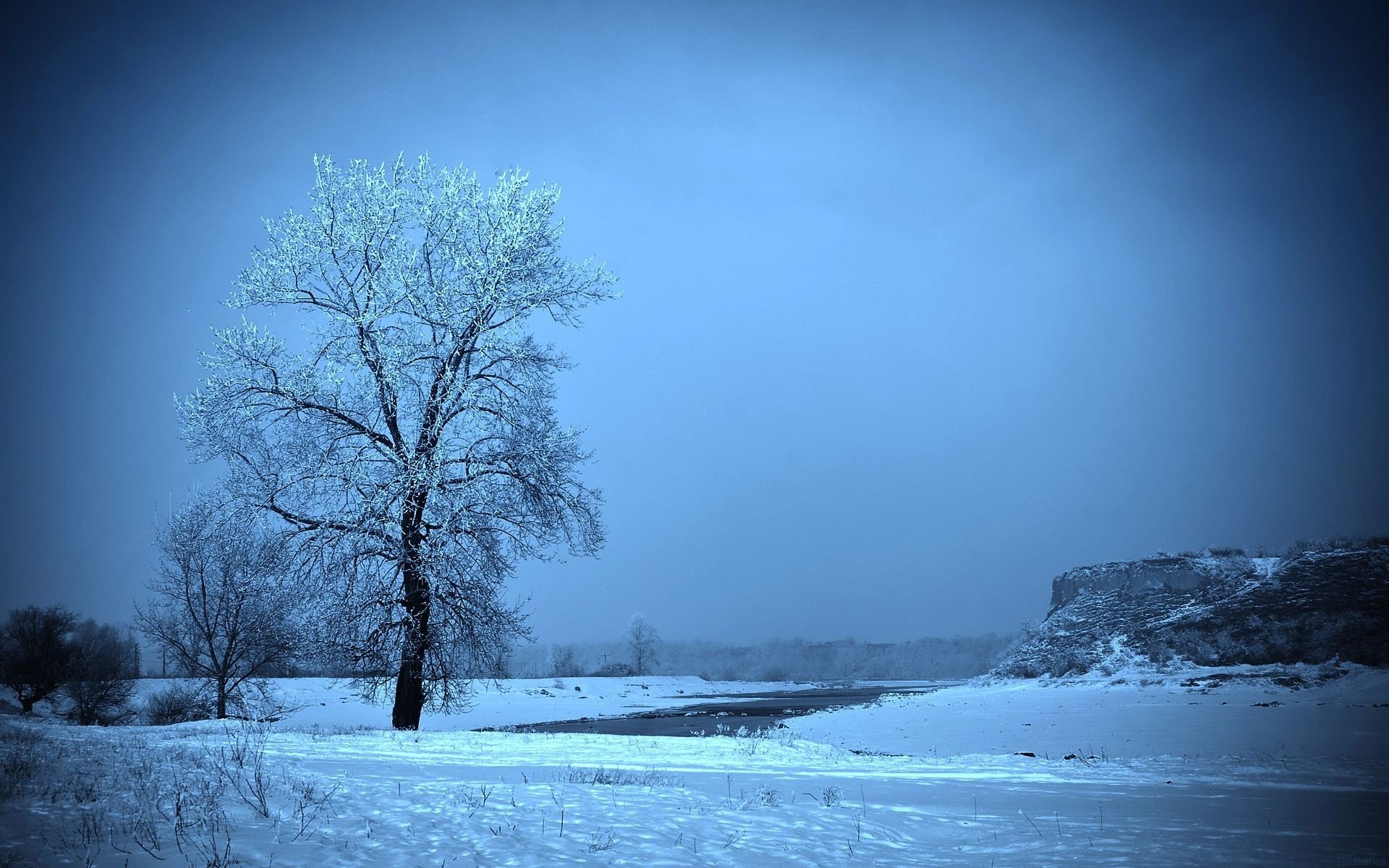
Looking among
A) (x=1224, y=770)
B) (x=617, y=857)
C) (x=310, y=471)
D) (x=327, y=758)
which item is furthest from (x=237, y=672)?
(x=1224, y=770)

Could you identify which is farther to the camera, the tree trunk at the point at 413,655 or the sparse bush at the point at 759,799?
the tree trunk at the point at 413,655

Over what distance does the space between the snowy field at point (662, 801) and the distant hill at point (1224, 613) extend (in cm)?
1738

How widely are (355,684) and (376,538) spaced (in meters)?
4.15

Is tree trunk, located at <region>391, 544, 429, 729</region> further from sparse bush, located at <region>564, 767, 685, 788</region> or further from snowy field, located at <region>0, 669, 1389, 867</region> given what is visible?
sparse bush, located at <region>564, 767, 685, 788</region>

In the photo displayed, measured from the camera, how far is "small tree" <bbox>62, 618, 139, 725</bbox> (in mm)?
29094

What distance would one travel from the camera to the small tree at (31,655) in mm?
31453

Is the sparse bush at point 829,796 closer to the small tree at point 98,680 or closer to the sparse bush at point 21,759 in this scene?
the sparse bush at point 21,759

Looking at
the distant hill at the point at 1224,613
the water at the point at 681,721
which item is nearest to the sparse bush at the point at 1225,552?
the distant hill at the point at 1224,613

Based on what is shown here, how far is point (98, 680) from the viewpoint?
99.5 ft

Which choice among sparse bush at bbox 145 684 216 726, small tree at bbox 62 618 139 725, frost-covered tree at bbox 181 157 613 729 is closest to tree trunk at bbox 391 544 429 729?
frost-covered tree at bbox 181 157 613 729

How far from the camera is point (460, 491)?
13188 mm

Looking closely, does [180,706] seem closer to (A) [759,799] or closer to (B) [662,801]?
(B) [662,801]

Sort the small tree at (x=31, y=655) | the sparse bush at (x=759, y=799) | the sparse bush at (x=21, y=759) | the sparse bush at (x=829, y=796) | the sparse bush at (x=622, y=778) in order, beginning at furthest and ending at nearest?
the small tree at (x=31, y=655) → the sparse bush at (x=622, y=778) → the sparse bush at (x=829, y=796) → the sparse bush at (x=759, y=799) → the sparse bush at (x=21, y=759)

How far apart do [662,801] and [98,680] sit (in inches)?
1419
